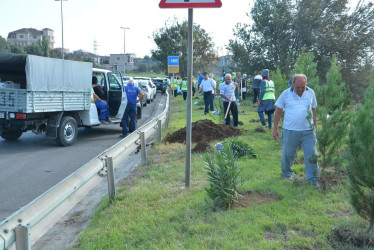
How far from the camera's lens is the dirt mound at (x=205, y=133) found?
10461 millimetres

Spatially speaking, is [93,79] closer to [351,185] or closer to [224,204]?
[224,204]

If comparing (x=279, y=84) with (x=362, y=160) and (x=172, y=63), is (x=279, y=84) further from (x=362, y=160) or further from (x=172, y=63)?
(x=172, y=63)

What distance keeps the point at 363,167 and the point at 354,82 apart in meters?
24.4

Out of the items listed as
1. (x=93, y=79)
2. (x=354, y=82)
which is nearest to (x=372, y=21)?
(x=354, y=82)

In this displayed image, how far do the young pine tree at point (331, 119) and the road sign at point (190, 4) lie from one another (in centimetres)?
227

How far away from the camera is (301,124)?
237 inches

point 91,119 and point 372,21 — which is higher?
point 372,21

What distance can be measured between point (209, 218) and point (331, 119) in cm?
246

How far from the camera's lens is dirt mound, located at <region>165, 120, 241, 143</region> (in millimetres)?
10461

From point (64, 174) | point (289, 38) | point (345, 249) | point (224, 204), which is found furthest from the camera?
point (289, 38)

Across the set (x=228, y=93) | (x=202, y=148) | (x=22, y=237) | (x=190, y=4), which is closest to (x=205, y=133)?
(x=202, y=148)

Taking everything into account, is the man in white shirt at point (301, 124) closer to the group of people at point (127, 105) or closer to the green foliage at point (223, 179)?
the green foliage at point (223, 179)

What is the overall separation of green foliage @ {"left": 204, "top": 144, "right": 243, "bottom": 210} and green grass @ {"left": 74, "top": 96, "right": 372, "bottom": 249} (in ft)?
0.53

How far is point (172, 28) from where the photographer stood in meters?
45.4
